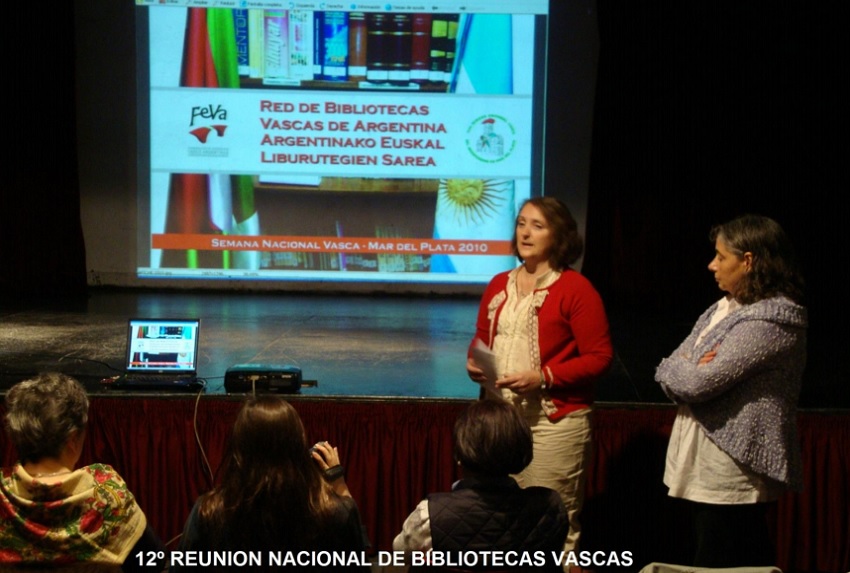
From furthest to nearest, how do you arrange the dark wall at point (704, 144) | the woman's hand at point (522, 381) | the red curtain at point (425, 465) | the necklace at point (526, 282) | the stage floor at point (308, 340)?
the dark wall at point (704, 144) < the stage floor at point (308, 340) < the red curtain at point (425, 465) < the necklace at point (526, 282) < the woman's hand at point (522, 381)

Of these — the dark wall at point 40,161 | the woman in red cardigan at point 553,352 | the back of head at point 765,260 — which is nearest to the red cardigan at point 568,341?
the woman in red cardigan at point 553,352

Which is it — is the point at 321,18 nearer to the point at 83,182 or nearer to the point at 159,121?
the point at 159,121

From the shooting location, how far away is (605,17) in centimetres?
655

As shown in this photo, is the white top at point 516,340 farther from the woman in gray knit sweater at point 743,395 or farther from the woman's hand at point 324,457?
the woman's hand at point 324,457

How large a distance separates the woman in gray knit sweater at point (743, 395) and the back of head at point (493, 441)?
64 cm

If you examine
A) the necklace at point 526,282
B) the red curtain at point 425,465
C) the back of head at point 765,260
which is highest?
the back of head at point 765,260

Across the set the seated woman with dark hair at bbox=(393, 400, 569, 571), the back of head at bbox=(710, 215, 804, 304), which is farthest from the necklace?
the seated woman with dark hair at bbox=(393, 400, 569, 571)

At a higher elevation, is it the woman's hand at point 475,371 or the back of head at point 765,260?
the back of head at point 765,260

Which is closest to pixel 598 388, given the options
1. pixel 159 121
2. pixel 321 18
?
pixel 321 18

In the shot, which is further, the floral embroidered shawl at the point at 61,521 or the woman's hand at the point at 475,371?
the woman's hand at the point at 475,371

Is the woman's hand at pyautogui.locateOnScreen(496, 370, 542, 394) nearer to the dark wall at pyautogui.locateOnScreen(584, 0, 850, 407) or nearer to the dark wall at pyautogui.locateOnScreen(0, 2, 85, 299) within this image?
the dark wall at pyautogui.locateOnScreen(584, 0, 850, 407)

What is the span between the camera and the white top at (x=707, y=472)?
233 centimetres

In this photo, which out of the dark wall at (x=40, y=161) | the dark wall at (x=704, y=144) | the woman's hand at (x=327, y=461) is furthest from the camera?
the dark wall at (x=40, y=161)

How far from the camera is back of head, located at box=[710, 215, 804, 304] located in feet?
7.44
